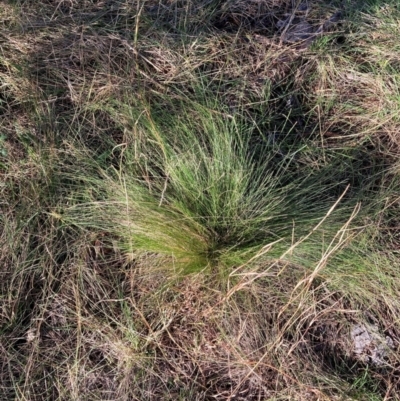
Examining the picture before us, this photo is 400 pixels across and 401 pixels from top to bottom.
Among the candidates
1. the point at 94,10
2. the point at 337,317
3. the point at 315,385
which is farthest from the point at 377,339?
the point at 94,10

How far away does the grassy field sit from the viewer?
5.19ft

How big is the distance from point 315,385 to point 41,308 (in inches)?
34.7

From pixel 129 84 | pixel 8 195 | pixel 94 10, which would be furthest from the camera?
pixel 94 10

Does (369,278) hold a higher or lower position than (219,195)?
lower

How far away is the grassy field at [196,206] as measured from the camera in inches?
62.2

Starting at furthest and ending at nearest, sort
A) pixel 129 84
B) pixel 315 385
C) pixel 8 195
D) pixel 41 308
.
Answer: pixel 129 84
pixel 8 195
pixel 41 308
pixel 315 385

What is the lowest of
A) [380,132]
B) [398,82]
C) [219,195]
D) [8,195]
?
[8,195]

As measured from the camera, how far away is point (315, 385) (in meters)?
1.55

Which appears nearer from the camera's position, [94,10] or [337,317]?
[337,317]

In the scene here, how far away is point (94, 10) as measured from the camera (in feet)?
6.82

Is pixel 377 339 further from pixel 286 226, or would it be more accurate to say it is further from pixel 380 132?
pixel 380 132

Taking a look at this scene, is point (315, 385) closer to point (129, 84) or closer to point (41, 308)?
point (41, 308)

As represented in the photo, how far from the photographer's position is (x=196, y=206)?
1.64 m

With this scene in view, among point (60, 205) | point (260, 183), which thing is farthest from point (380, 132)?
point (60, 205)
